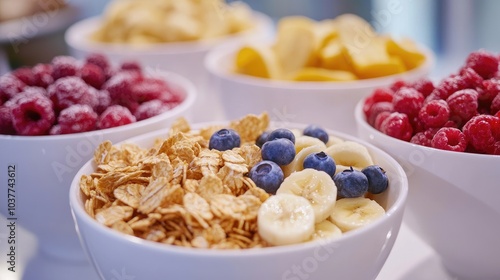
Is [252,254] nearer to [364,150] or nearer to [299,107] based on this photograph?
[364,150]

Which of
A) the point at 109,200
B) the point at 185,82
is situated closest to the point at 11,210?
the point at 109,200

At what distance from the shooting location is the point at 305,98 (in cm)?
104

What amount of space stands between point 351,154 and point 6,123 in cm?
56

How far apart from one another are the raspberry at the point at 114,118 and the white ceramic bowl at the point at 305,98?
0.85ft

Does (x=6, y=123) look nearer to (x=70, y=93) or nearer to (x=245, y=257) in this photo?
(x=70, y=93)

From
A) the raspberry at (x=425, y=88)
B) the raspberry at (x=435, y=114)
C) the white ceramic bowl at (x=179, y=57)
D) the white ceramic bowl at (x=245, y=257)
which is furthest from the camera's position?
the white ceramic bowl at (x=179, y=57)

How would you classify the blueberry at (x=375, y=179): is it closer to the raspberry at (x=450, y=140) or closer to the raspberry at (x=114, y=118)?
the raspberry at (x=450, y=140)

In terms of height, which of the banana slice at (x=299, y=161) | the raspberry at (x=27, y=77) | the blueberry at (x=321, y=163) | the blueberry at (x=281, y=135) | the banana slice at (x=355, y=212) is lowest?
the banana slice at (x=355, y=212)

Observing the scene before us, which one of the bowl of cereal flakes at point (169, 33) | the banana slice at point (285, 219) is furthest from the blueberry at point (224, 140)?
the bowl of cereal flakes at point (169, 33)

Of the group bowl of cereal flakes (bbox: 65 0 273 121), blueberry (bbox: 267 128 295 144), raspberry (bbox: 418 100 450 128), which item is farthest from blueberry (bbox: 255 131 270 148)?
bowl of cereal flakes (bbox: 65 0 273 121)

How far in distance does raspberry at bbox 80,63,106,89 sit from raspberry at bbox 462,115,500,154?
0.65 meters

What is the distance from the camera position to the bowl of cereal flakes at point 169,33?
131 centimetres

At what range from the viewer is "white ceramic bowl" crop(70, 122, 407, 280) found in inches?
22.0

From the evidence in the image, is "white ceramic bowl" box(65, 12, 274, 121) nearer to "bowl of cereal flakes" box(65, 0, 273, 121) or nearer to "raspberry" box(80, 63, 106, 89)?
"bowl of cereal flakes" box(65, 0, 273, 121)
